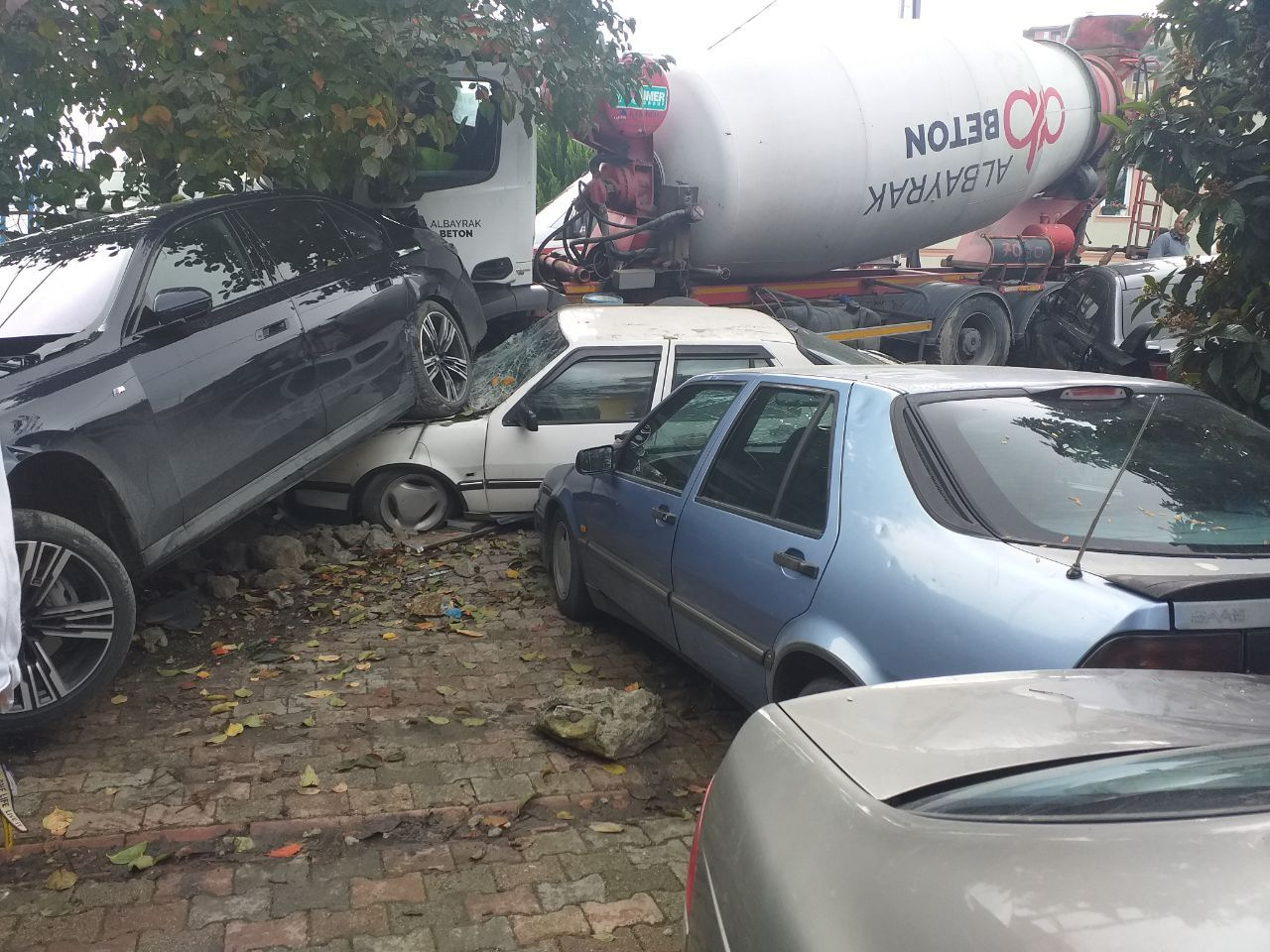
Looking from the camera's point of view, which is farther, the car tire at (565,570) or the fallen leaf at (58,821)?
the car tire at (565,570)

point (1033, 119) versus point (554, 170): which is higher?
point (1033, 119)

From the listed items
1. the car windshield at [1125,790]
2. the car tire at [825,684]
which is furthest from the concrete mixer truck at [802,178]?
the car windshield at [1125,790]

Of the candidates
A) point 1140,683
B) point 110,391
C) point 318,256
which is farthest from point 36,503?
point 1140,683

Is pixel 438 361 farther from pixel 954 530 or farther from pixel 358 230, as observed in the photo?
pixel 954 530

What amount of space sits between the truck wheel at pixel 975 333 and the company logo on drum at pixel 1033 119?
1.54 m

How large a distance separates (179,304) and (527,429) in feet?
8.26

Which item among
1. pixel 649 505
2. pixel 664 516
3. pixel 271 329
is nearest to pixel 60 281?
pixel 271 329

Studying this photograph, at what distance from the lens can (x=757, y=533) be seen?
3783 millimetres

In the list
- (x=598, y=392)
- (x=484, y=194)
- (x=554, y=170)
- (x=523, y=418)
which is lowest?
(x=523, y=418)

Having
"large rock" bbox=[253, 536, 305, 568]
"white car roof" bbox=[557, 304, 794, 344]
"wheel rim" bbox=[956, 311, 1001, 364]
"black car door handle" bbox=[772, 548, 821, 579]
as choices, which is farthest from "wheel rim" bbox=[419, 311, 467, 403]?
"wheel rim" bbox=[956, 311, 1001, 364]

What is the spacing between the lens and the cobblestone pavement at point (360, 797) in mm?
3086

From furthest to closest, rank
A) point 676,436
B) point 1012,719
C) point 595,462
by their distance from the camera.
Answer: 1. point 595,462
2. point 676,436
3. point 1012,719

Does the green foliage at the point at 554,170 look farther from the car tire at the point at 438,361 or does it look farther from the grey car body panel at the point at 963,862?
the grey car body panel at the point at 963,862

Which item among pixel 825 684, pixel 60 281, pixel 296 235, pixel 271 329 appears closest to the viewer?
pixel 825 684
